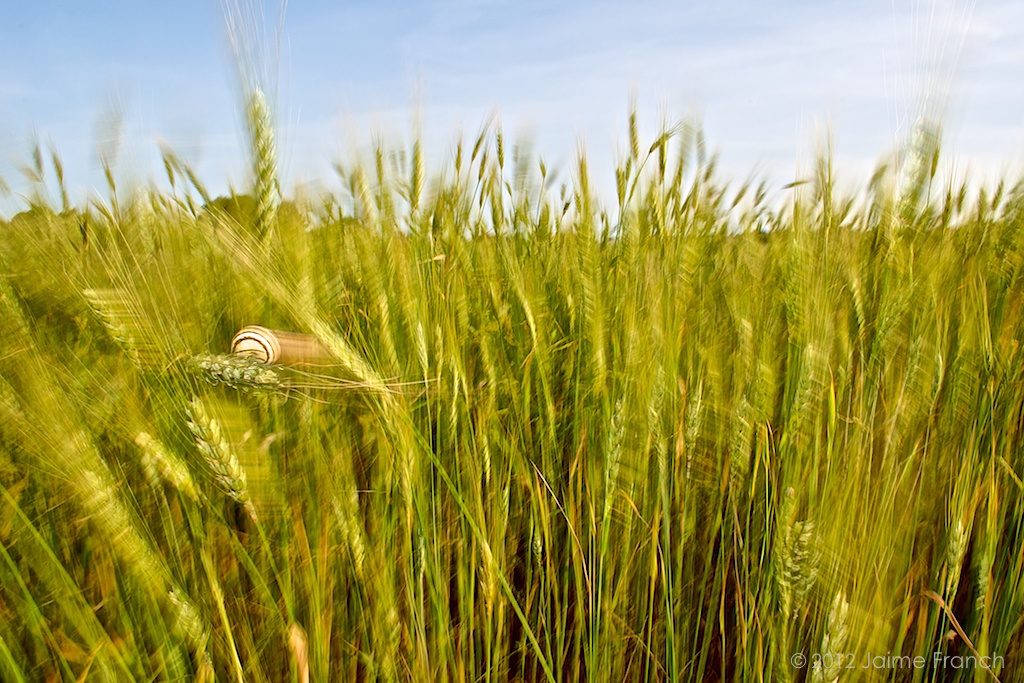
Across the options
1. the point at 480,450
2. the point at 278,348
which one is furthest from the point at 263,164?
the point at 480,450

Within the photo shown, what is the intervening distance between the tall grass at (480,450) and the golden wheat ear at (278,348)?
29 mm

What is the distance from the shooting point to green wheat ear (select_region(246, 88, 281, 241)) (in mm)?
873

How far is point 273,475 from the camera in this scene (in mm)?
787

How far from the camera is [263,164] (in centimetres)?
89

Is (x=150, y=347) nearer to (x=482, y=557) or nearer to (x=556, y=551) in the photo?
(x=482, y=557)

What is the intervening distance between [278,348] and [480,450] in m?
0.28


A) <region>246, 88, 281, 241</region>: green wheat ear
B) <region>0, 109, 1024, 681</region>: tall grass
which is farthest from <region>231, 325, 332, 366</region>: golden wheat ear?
<region>246, 88, 281, 241</region>: green wheat ear

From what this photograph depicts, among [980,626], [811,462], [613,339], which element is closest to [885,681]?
[980,626]

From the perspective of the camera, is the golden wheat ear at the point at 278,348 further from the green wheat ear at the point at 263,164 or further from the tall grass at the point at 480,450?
the green wheat ear at the point at 263,164

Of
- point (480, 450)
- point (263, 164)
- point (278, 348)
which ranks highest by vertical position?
point (263, 164)

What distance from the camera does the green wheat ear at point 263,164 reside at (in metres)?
0.87

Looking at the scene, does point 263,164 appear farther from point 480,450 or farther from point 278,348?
point 480,450

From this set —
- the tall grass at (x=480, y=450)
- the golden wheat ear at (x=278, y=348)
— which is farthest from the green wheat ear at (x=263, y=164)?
the golden wheat ear at (x=278, y=348)

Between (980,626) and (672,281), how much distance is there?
62 cm
